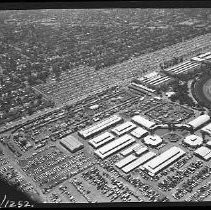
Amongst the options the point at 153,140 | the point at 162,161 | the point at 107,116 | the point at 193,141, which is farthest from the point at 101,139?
the point at 193,141

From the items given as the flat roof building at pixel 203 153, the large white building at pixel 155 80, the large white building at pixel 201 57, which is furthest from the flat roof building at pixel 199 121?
the large white building at pixel 201 57

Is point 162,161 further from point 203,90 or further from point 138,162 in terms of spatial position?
point 203,90

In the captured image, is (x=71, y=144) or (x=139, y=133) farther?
(x=139, y=133)

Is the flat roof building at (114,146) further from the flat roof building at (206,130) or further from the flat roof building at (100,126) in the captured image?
the flat roof building at (206,130)

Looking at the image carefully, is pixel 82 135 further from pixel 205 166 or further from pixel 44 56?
A: pixel 44 56

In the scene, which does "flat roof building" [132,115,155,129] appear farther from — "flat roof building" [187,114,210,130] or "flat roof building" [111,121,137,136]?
"flat roof building" [187,114,210,130]

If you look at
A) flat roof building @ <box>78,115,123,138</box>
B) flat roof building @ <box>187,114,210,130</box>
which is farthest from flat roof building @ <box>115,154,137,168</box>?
flat roof building @ <box>187,114,210,130</box>
